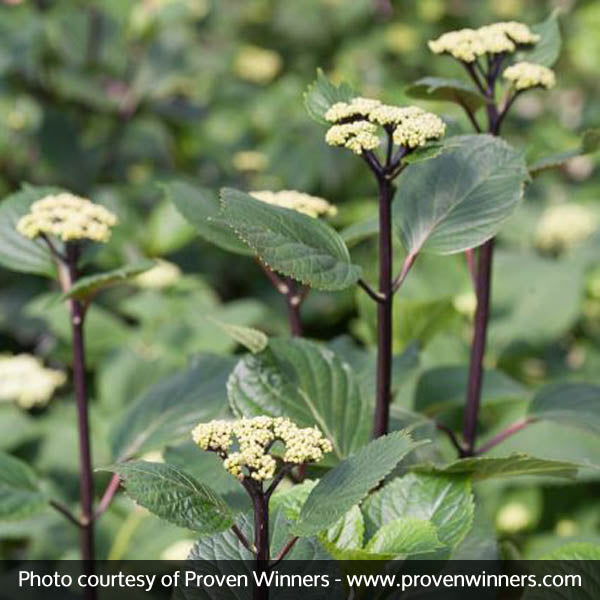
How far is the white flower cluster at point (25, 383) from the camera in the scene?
53.4 inches

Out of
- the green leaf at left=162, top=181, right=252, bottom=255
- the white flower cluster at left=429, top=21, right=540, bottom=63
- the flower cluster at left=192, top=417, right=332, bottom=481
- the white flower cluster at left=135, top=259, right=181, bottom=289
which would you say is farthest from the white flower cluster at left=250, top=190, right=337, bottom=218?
the white flower cluster at left=135, top=259, right=181, bottom=289

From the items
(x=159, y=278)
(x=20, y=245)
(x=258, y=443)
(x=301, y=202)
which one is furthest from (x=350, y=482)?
(x=159, y=278)

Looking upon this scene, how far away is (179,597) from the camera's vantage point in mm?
549

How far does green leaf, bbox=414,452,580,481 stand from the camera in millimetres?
592

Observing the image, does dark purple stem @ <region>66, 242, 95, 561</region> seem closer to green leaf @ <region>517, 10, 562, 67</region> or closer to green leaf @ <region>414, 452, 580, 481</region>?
green leaf @ <region>414, 452, 580, 481</region>

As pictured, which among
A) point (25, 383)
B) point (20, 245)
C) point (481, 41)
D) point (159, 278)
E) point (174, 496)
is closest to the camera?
point (174, 496)

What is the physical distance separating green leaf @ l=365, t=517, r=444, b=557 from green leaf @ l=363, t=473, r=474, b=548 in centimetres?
3

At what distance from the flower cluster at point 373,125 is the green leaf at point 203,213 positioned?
0.52 ft

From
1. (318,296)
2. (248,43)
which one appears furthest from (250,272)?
(248,43)

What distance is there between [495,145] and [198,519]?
0.33 metres

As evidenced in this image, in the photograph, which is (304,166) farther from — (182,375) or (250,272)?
(182,375)

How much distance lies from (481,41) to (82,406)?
399mm

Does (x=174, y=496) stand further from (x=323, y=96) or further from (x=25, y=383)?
(x=25, y=383)

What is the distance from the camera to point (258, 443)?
1.67 feet
